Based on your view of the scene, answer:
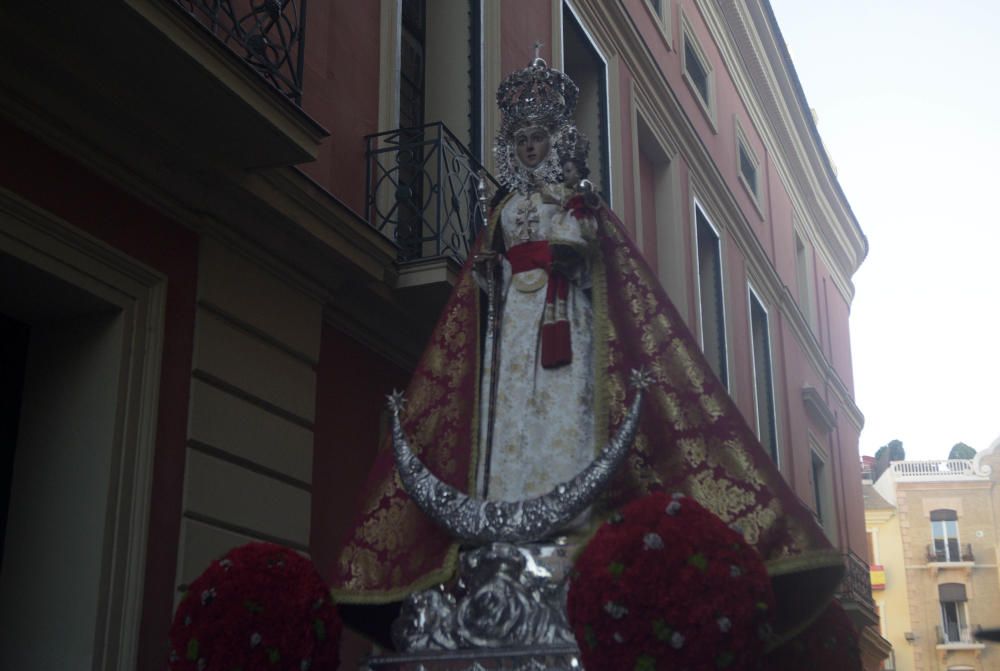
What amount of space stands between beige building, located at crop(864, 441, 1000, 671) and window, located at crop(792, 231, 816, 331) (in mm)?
15231

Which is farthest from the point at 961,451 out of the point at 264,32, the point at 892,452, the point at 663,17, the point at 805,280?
the point at 264,32

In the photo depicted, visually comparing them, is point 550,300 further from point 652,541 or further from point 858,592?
point 858,592

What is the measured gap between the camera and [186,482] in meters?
5.91

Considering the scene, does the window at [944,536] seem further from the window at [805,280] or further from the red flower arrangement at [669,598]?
the red flower arrangement at [669,598]

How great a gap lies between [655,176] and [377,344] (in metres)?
6.81

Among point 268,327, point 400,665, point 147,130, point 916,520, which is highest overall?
point 916,520

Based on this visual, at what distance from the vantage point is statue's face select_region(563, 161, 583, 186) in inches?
192

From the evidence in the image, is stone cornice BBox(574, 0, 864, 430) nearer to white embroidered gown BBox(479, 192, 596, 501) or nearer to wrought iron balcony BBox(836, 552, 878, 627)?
wrought iron balcony BBox(836, 552, 878, 627)

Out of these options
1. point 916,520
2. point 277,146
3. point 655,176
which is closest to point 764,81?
point 655,176

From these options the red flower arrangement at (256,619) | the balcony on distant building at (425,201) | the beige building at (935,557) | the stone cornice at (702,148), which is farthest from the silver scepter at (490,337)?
the beige building at (935,557)

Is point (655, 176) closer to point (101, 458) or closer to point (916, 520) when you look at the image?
point (101, 458)

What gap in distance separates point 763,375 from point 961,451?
2584 cm

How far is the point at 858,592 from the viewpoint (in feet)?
61.4

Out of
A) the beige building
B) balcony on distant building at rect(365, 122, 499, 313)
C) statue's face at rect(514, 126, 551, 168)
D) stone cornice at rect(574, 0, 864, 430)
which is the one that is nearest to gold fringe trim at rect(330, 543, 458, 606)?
statue's face at rect(514, 126, 551, 168)
